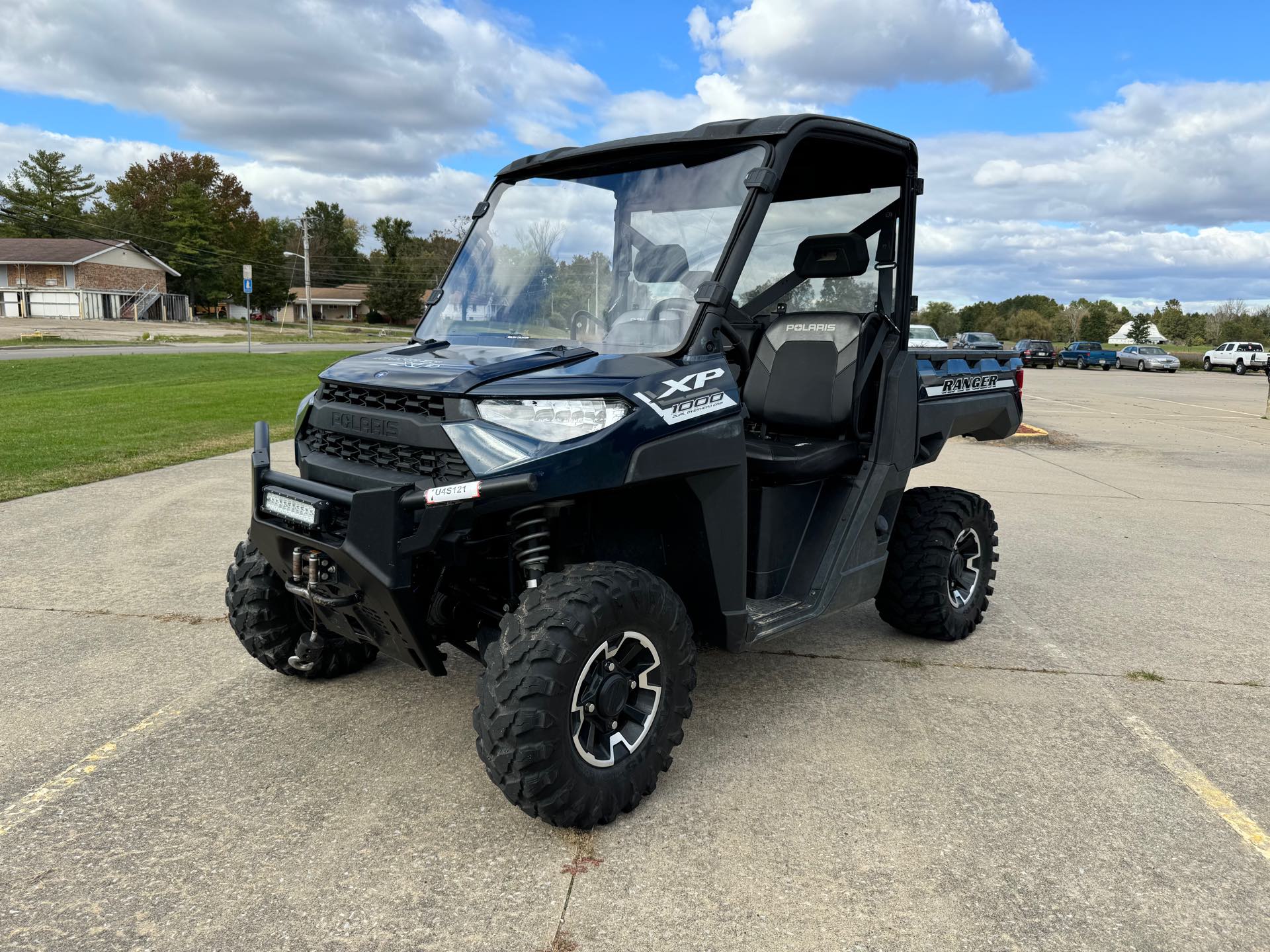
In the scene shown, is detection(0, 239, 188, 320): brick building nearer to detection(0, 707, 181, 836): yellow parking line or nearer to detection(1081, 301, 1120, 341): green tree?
detection(0, 707, 181, 836): yellow parking line

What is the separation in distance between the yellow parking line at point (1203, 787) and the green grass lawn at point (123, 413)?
8.21 m

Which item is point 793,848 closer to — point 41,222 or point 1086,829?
point 1086,829

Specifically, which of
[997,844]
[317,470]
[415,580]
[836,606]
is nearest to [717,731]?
[836,606]

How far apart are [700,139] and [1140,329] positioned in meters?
86.0

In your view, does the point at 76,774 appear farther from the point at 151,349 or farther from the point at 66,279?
the point at 66,279

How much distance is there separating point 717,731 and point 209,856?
1.83 meters

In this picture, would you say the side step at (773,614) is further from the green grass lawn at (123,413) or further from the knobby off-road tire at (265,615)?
the green grass lawn at (123,413)

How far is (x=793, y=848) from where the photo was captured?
2.91 meters

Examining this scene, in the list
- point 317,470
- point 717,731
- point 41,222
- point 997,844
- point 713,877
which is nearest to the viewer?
point 713,877

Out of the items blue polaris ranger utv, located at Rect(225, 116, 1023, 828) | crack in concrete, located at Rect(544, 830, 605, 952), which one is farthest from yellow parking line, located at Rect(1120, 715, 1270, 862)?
crack in concrete, located at Rect(544, 830, 605, 952)

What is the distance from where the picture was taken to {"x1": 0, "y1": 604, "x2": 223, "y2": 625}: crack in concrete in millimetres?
4996

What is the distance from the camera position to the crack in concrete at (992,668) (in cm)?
443

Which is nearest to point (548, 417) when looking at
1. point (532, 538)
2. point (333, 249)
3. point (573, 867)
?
point (532, 538)

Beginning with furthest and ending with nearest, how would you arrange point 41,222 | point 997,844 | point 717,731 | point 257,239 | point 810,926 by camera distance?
point 257,239 → point 41,222 → point 717,731 → point 997,844 → point 810,926
